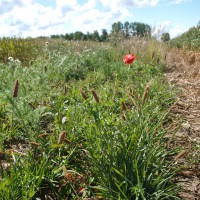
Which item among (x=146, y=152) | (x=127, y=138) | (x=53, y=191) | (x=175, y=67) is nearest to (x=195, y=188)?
(x=146, y=152)

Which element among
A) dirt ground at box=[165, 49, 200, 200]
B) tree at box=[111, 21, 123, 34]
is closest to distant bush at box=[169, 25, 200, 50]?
tree at box=[111, 21, 123, 34]

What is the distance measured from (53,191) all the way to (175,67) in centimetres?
693

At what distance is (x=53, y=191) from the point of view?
2.14 meters

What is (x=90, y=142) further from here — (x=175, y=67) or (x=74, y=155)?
(x=175, y=67)

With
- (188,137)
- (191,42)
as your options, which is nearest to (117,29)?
(191,42)

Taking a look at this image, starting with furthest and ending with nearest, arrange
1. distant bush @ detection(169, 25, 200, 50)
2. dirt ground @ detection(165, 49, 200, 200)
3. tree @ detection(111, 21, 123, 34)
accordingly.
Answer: distant bush @ detection(169, 25, 200, 50) → tree @ detection(111, 21, 123, 34) → dirt ground @ detection(165, 49, 200, 200)

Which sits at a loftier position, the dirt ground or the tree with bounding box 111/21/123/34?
the tree with bounding box 111/21/123/34

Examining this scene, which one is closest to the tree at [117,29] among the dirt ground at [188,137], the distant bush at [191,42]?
the distant bush at [191,42]

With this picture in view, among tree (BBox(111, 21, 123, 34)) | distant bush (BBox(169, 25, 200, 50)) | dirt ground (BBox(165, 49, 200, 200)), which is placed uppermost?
tree (BBox(111, 21, 123, 34))

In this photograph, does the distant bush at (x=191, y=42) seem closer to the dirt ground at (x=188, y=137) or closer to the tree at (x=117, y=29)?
the tree at (x=117, y=29)

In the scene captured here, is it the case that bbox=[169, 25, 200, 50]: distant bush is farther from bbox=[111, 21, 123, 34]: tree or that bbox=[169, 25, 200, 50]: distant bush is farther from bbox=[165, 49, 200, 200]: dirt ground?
bbox=[165, 49, 200, 200]: dirt ground

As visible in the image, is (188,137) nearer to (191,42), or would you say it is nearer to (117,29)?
(117,29)

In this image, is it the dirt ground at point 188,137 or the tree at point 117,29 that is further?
the tree at point 117,29

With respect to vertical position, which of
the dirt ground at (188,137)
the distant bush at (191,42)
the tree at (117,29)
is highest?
the tree at (117,29)
